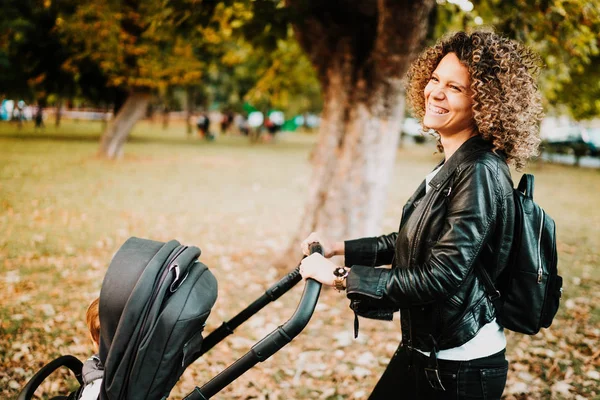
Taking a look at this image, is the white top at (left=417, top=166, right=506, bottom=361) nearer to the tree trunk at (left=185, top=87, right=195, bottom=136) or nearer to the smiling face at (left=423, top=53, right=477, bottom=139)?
the smiling face at (left=423, top=53, right=477, bottom=139)

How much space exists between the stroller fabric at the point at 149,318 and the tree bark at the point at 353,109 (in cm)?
433

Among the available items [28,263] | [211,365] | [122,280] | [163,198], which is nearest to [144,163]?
[163,198]

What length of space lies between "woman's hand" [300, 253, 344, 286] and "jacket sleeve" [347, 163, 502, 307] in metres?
0.19

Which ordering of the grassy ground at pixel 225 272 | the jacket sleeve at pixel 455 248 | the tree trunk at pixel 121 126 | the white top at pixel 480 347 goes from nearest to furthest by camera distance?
the jacket sleeve at pixel 455 248
the white top at pixel 480 347
the grassy ground at pixel 225 272
the tree trunk at pixel 121 126

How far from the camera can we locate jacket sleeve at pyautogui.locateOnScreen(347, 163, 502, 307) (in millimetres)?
1899

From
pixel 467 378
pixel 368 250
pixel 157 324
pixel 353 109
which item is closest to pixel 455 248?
pixel 467 378

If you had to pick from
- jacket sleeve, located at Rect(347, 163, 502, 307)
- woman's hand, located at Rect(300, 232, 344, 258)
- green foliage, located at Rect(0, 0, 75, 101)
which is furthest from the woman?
green foliage, located at Rect(0, 0, 75, 101)

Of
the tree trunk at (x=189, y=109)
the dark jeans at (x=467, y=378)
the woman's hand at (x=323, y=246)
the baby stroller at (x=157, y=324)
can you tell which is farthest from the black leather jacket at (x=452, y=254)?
the tree trunk at (x=189, y=109)

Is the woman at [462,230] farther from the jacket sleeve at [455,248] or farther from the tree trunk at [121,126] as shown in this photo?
the tree trunk at [121,126]

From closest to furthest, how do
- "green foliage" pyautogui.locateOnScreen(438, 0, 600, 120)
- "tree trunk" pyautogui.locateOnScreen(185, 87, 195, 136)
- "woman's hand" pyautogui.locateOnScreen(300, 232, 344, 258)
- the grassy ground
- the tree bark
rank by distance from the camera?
"woman's hand" pyautogui.locateOnScreen(300, 232, 344, 258) → the grassy ground → "green foliage" pyautogui.locateOnScreen(438, 0, 600, 120) → the tree bark → "tree trunk" pyautogui.locateOnScreen(185, 87, 195, 136)

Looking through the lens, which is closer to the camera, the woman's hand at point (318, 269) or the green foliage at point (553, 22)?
the woman's hand at point (318, 269)

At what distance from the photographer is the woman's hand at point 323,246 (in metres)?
2.58

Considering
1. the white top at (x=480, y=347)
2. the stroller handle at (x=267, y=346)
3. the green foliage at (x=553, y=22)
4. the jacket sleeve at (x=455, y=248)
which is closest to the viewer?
the jacket sleeve at (x=455, y=248)

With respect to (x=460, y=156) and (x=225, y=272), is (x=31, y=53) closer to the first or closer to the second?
(x=225, y=272)
